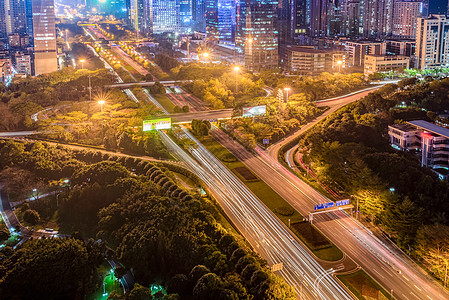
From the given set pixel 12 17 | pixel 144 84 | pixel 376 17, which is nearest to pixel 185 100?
pixel 144 84

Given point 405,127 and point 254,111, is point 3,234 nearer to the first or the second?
point 254,111

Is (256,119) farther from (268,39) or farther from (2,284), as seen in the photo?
(268,39)

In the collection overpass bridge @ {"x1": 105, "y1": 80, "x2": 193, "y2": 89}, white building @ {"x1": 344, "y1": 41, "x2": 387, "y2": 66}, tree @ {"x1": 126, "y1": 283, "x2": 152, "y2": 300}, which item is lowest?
tree @ {"x1": 126, "y1": 283, "x2": 152, "y2": 300}

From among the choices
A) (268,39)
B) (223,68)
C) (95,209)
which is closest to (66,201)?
(95,209)

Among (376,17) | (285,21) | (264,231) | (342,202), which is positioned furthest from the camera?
(285,21)

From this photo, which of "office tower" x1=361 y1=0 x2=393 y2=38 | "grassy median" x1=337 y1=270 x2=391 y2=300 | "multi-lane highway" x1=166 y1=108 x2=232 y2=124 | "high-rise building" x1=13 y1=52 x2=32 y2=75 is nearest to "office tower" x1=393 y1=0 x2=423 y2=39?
"office tower" x1=361 y1=0 x2=393 y2=38

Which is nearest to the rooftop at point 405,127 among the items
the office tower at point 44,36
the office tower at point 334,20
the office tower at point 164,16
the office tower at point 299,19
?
the office tower at point 44,36

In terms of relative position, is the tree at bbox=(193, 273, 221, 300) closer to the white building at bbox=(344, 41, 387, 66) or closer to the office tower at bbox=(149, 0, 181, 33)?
the white building at bbox=(344, 41, 387, 66)
